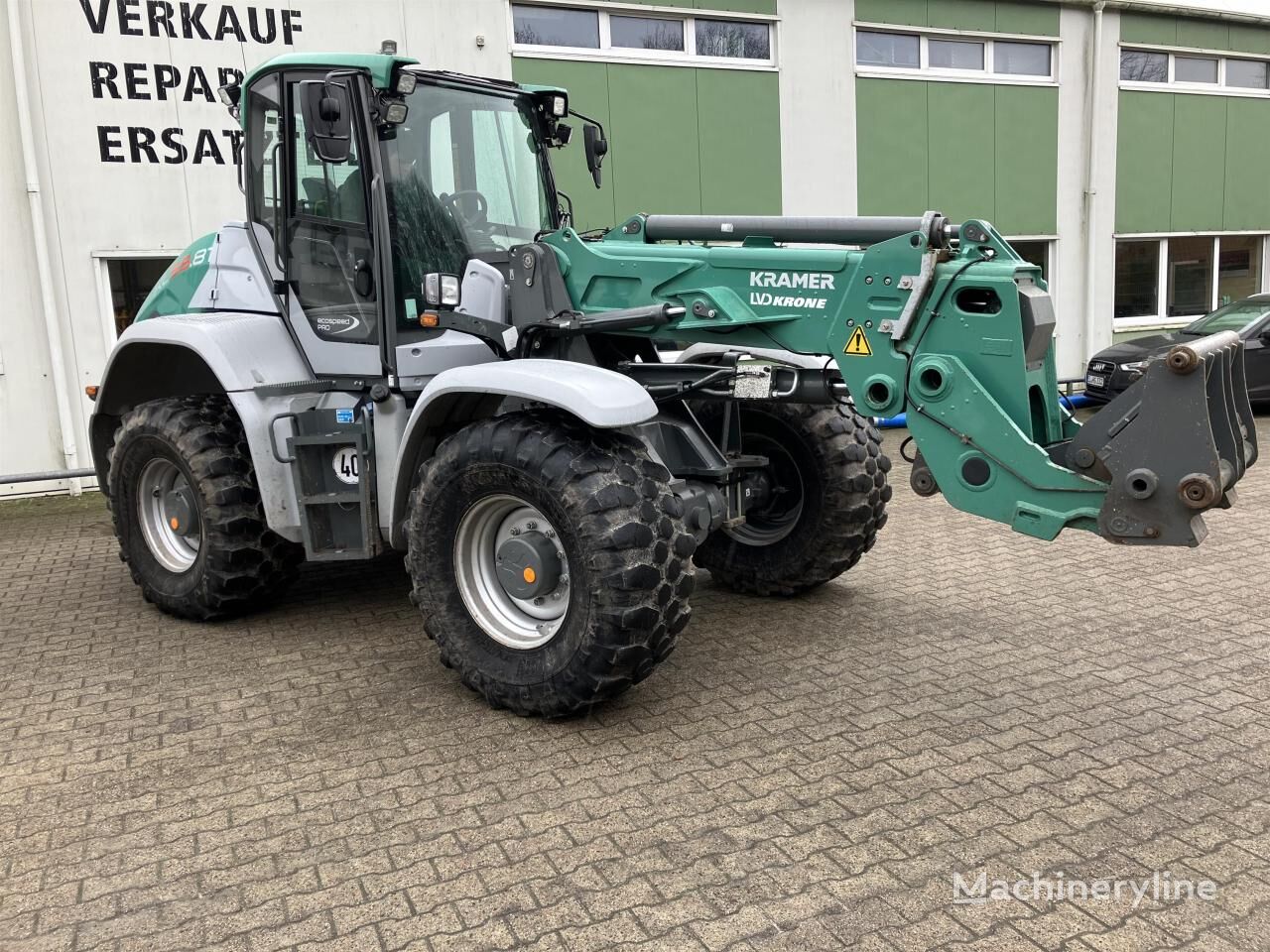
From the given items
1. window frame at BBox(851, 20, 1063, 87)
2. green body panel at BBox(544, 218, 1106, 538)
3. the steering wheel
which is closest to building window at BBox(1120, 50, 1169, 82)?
window frame at BBox(851, 20, 1063, 87)

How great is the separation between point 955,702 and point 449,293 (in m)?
2.85

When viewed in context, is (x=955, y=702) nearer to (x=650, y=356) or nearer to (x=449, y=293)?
(x=650, y=356)

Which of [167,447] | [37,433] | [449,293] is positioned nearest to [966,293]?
[449,293]

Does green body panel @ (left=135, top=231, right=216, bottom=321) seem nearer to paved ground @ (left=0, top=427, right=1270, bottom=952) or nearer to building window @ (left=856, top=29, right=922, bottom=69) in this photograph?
paved ground @ (left=0, top=427, right=1270, bottom=952)

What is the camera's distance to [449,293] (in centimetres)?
501

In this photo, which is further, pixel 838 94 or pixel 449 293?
pixel 838 94

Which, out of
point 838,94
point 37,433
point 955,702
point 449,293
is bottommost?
point 955,702

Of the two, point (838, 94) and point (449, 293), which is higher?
point (838, 94)

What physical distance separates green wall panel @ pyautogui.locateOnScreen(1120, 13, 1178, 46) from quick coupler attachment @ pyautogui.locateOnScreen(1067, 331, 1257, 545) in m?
12.4

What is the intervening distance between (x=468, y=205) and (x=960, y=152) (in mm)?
9823

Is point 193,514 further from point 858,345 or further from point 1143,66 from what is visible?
point 1143,66

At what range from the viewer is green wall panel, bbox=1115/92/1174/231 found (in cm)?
1446

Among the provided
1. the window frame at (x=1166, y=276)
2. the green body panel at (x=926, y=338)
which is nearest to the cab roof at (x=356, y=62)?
the green body panel at (x=926, y=338)

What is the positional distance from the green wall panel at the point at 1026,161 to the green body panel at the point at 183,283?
34.7 ft
